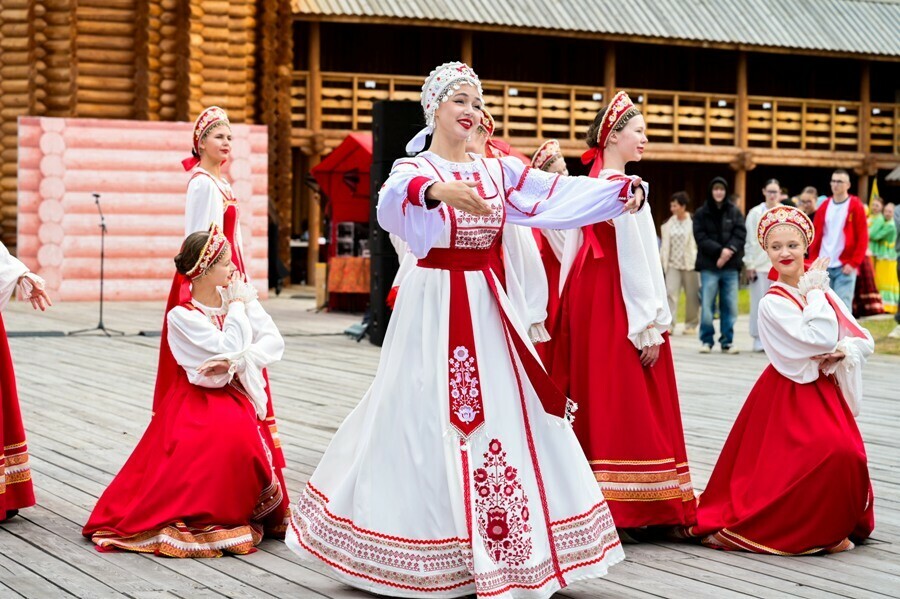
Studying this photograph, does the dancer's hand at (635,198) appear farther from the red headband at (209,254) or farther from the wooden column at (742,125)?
the wooden column at (742,125)

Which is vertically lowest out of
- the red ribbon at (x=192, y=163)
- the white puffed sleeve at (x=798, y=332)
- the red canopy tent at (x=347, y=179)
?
the white puffed sleeve at (x=798, y=332)

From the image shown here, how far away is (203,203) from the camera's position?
5867mm

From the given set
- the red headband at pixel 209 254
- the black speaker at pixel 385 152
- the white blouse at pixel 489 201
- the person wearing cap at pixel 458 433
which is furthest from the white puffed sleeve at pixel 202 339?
the black speaker at pixel 385 152

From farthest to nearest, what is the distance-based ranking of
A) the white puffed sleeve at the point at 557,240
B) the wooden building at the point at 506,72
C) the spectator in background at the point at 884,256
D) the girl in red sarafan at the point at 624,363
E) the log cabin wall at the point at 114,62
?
the wooden building at the point at 506,72, the log cabin wall at the point at 114,62, the spectator in background at the point at 884,256, the white puffed sleeve at the point at 557,240, the girl in red sarafan at the point at 624,363

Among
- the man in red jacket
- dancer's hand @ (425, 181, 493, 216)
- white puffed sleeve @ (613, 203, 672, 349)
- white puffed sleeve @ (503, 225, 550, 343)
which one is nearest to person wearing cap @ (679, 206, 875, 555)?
white puffed sleeve @ (613, 203, 672, 349)

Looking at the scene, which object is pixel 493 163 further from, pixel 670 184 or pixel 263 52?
pixel 670 184

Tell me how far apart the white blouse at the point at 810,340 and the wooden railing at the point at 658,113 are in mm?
17162

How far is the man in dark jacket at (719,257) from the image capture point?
1228 centimetres

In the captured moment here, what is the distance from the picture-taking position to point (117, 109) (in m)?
19.4

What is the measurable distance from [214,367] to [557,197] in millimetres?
1398

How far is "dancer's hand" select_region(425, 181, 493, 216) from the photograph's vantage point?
393 cm

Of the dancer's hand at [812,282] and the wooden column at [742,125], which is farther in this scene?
the wooden column at [742,125]

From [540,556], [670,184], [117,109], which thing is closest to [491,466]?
[540,556]

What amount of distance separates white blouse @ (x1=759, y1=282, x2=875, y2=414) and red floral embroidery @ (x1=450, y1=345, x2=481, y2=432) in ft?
4.45
